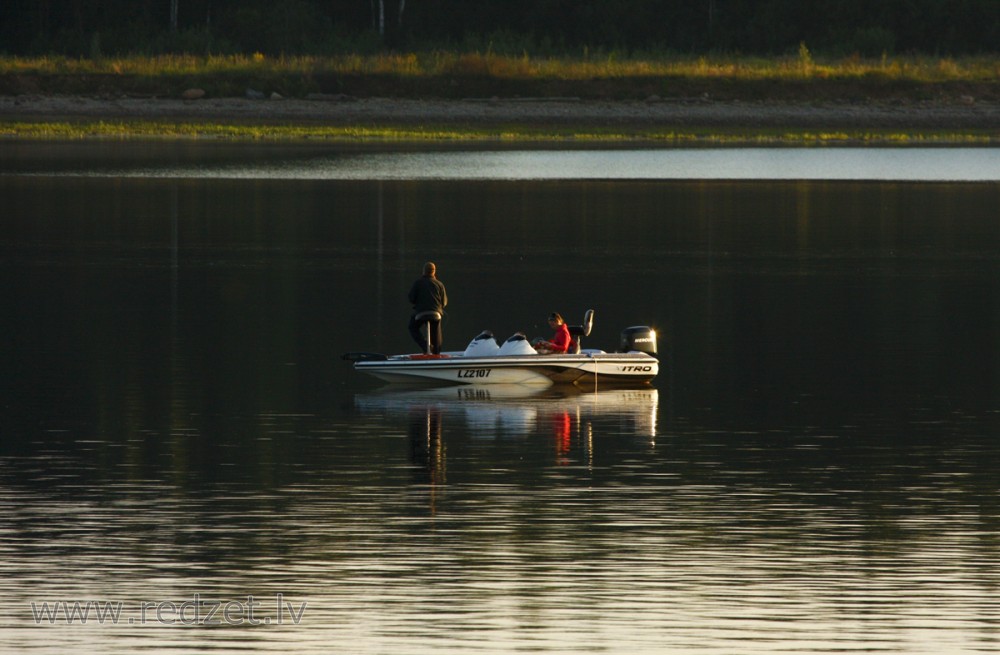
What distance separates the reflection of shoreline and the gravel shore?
71.0 metres

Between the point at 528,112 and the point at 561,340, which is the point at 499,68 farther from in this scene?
the point at 561,340

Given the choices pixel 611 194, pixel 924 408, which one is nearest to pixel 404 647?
pixel 924 408

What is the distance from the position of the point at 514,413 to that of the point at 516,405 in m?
0.77

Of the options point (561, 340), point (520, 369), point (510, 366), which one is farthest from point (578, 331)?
point (510, 366)

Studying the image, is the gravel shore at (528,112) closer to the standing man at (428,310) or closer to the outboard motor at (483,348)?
the standing man at (428,310)

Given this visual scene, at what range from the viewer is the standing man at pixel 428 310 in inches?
1123

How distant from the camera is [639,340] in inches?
1129

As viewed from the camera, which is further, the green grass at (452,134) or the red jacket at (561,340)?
the green grass at (452,134)

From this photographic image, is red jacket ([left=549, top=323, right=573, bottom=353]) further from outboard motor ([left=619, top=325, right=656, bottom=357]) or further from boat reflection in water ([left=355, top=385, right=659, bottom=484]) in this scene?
outboard motor ([left=619, top=325, right=656, bottom=357])

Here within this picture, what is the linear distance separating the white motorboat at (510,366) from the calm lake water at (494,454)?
1.06 feet

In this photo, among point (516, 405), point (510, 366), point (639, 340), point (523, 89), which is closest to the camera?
point (516, 405)

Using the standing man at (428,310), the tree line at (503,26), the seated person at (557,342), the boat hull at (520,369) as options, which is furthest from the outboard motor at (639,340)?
the tree line at (503,26)

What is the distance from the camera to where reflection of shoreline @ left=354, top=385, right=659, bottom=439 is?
2502 centimetres

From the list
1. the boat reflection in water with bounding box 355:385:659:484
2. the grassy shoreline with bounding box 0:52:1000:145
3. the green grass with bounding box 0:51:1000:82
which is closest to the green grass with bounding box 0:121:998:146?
the grassy shoreline with bounding box 0:52:1000:145
